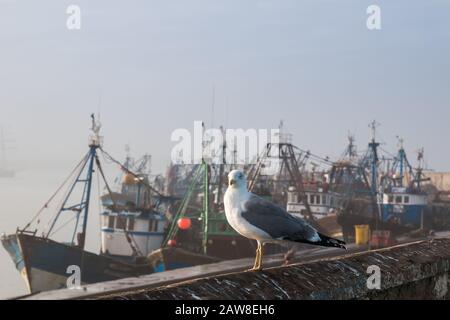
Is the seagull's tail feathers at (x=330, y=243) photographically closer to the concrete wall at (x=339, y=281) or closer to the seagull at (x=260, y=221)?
the seagull at (x=260, y=221)

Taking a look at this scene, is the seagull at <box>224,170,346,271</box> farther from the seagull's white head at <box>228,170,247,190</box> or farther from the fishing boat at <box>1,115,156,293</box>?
the fishing boat at <box>1,115,156,293</box>

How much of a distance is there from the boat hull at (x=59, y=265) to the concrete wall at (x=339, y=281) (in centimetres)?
2405

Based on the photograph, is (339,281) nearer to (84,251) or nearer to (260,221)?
(260,221)

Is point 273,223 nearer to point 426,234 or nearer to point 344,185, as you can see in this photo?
point 426,234

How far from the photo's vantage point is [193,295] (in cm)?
337

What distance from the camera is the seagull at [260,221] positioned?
5.18 metres

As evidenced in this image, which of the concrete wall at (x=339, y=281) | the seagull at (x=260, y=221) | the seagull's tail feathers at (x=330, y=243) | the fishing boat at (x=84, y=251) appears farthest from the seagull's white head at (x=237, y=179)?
the fishing boat at (x=84, y=251)

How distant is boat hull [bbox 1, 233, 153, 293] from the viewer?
28.3m

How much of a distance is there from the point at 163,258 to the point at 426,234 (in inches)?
775

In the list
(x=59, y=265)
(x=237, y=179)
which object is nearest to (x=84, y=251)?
(x=59, y=265)
